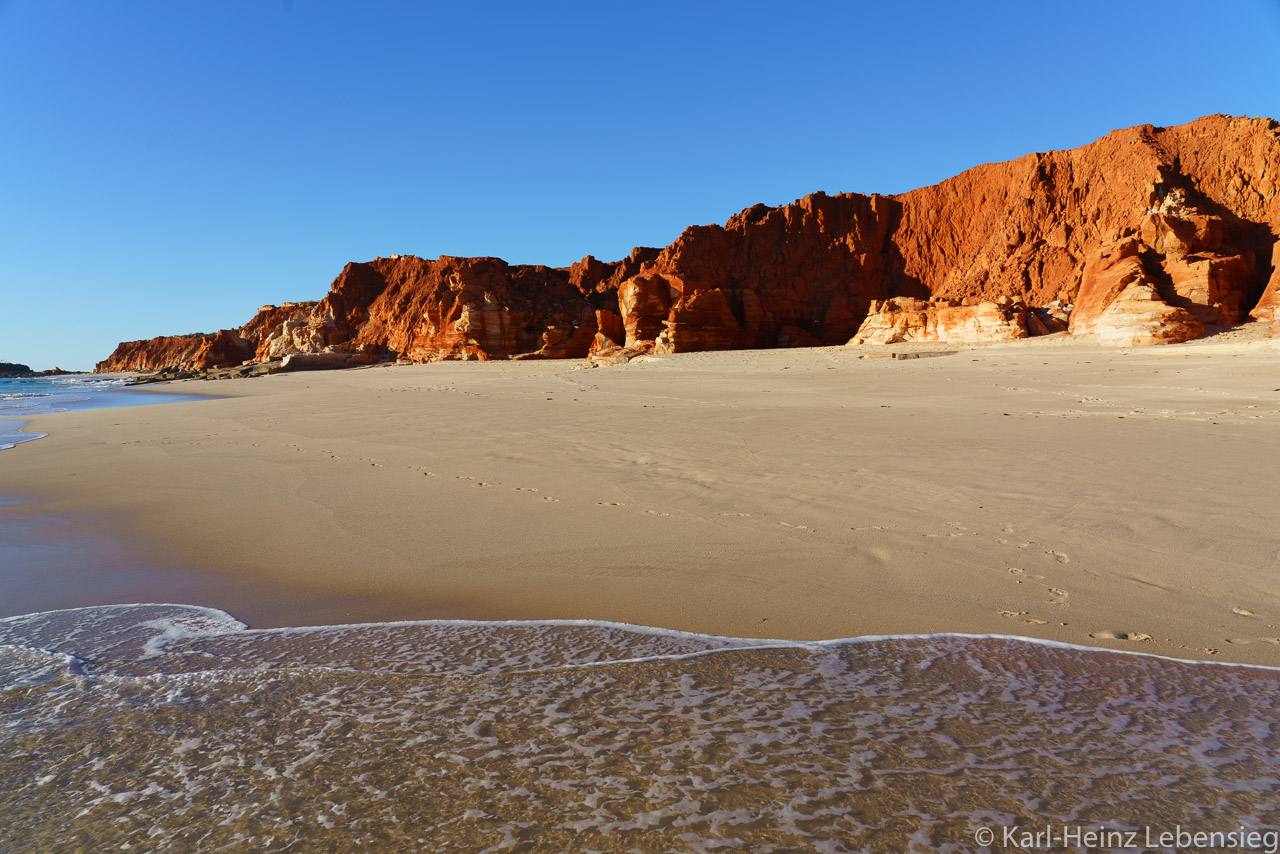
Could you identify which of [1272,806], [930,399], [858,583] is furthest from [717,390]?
[1272,806]

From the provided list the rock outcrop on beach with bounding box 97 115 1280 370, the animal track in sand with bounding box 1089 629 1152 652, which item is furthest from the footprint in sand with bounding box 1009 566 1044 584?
the rock outcrop on beach with bounding box 97 115 1280 370

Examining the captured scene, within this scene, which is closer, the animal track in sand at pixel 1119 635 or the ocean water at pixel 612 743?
the ocean water at pixel 612 743

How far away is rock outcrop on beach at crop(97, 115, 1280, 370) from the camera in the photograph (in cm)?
2372

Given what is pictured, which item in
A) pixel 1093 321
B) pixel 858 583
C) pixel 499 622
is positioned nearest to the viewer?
pixel 499 622

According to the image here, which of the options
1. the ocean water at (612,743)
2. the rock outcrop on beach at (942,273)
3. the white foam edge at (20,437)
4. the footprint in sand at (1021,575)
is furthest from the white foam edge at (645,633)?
the rock outcrop on beach at (942,273)

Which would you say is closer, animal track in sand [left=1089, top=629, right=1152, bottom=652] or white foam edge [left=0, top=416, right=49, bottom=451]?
animal track in sand [left=1089, top=629, right=1152, bottom=652]

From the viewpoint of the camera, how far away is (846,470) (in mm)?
5992

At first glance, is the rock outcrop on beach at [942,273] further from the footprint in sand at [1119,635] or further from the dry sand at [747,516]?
the footprint in sand at [1119,635]

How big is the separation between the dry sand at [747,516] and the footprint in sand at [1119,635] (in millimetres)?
18

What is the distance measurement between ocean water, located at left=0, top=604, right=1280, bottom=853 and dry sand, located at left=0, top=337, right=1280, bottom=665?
0.44m

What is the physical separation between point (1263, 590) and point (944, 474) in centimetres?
254

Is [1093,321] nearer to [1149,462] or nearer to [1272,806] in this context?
[1149,462]

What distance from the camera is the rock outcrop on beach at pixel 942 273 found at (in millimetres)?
23719

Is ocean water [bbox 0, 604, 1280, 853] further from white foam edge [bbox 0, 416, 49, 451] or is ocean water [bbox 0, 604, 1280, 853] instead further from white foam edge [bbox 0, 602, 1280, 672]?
white foam edge [bbox 0, 416, 49, 451]
